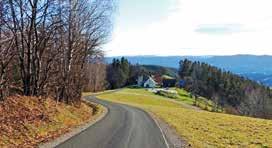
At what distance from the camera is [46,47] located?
28406 millimetres

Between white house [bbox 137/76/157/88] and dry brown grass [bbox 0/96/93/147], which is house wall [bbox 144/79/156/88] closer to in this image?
white house [bbox 137/76/157/88]

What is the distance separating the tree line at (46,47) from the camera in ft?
78.4

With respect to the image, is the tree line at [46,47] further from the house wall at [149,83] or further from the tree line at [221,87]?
the house wall at [149,83]

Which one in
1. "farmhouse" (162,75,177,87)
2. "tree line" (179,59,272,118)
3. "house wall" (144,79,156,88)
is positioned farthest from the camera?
"farmhouse" (162,75,177,87)

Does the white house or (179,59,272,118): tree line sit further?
the white house

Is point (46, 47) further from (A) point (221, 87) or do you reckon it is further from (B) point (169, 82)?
(B) point (169, 82)

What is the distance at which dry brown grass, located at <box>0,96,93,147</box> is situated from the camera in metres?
17.3

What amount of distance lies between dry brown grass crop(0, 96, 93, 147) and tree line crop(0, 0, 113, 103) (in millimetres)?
1108

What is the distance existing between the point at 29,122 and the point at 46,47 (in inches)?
342

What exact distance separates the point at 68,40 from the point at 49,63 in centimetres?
462

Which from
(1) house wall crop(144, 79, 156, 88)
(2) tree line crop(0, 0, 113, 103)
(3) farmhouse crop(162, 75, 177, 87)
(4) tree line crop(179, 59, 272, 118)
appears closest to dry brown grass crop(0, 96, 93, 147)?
(2) tree line crop(0, 0, 113, 103)

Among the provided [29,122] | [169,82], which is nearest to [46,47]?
[29,122]

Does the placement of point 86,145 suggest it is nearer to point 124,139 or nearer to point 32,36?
point 124,139

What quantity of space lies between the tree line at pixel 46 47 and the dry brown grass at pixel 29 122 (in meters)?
1.11
